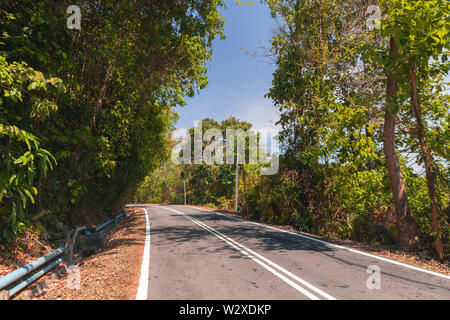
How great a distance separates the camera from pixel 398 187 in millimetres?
7938

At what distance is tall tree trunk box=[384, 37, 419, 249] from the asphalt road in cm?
→ 176

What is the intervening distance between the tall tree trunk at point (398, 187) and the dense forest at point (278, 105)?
3cm

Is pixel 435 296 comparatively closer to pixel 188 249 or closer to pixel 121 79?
pixel 188 249

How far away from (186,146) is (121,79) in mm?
37551

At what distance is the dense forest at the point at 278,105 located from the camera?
18.3 ft

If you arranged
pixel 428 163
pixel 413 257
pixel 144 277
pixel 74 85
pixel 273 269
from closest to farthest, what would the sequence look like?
pixel 144 277
pixel 273 269
pixel 74 85
pixel 413 257
pixel 428 163

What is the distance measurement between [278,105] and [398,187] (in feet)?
24.6

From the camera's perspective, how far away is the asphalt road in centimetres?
432

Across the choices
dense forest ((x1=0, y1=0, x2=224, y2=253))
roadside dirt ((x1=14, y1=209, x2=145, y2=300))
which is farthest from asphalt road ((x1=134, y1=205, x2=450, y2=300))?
dense forest ((x1=0, y1=0, x2=224, y2=253))

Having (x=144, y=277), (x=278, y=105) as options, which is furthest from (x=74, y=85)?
(x=278, y=105)

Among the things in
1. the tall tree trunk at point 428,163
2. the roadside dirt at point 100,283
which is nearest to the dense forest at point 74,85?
the roadside dirt at point 100,283

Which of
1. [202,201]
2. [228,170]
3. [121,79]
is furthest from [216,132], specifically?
[121,79]

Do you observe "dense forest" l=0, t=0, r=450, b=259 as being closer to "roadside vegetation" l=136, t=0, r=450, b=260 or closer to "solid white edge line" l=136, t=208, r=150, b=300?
"roadside vegetation" l=136, t=0, r=450, b=260

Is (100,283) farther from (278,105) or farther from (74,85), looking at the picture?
(278,105)
